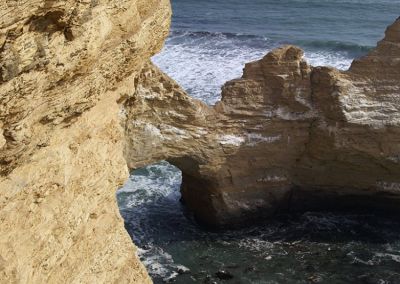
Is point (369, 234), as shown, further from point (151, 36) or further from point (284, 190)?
point (151, 36)

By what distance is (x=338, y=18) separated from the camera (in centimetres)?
3950

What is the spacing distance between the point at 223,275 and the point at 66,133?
9290 mm

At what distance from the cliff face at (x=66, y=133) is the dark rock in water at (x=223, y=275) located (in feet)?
22.1

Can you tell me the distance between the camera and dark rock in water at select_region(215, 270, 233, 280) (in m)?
16.5

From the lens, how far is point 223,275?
16.6m

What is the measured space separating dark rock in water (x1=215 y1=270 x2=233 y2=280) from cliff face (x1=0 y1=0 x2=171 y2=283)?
673cm

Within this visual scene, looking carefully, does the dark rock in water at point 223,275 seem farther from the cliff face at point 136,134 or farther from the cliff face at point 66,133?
the cliff face at point 66,133

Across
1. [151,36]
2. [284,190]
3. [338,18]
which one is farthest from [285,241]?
[338,18]

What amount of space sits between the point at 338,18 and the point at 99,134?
107 feet

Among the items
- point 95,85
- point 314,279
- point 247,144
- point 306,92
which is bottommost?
point 314,279

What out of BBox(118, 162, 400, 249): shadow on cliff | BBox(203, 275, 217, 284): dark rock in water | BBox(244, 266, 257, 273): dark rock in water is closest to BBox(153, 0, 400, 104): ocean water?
BBox(118, 162, 400, 249): shadow on cliff

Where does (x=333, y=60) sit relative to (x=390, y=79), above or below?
below

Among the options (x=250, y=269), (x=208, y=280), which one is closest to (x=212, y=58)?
(x=250, y=269)

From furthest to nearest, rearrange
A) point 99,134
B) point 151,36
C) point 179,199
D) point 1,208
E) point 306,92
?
point 179,199 → point 306,92 → point 151,36 → point 99,134 → point 1,208
